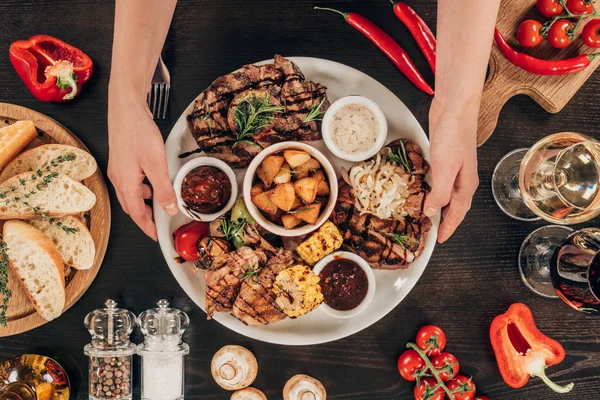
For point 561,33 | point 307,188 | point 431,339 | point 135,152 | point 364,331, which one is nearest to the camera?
point 135,152

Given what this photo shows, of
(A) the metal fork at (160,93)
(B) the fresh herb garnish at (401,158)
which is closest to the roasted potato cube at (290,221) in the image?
(B) the fresh herb garnish at (401,158)

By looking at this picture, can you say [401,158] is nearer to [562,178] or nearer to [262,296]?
[562,178]

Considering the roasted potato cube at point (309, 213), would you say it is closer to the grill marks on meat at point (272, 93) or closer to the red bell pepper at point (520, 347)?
the grill marks on meat at point (272, 93)

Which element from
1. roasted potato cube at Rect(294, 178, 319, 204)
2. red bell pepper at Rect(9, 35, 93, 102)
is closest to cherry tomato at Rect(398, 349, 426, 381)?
roasted potato cube at Rect(294, 178, 319, 204)

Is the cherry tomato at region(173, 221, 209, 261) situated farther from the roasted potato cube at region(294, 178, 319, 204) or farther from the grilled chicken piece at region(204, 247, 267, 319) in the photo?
the roasted potato cube at region(294, 178, 319, 204)

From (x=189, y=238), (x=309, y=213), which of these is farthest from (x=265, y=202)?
(x=189, y=238)

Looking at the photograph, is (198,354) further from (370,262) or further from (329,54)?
(329,54)
